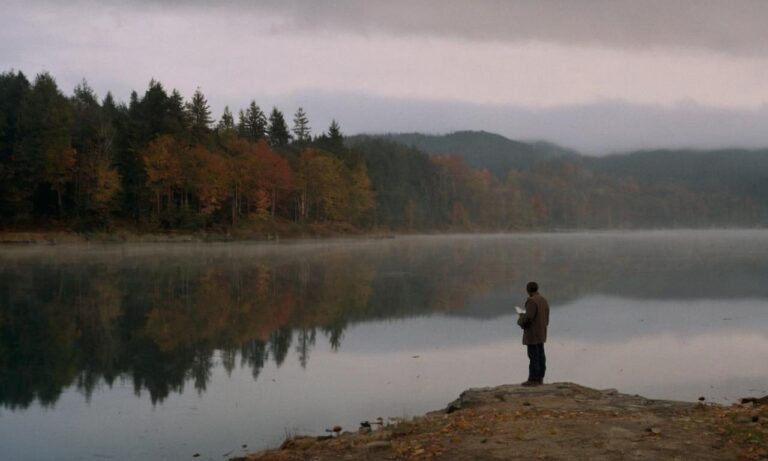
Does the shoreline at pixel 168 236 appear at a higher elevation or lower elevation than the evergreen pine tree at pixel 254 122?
→ lower

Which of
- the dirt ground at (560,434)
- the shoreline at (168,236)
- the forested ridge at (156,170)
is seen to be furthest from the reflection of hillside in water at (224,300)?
the forested ridge at (156,170)

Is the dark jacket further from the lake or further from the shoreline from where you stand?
the shoreline

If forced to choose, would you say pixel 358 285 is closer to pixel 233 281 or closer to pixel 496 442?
pixel 233 281

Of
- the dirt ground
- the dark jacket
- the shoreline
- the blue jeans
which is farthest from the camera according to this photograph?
the shoreline

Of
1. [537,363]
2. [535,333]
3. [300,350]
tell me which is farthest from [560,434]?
[300,350]

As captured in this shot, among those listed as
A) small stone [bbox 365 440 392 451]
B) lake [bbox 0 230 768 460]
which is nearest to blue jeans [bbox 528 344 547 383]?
lake [bbox 0 230 768 460]

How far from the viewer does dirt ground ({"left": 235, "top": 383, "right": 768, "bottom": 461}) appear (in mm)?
8227

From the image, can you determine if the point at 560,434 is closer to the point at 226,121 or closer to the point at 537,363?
the point at 537,363

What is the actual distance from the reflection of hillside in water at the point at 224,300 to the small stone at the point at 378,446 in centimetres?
541

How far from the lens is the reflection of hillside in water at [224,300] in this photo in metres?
15.7

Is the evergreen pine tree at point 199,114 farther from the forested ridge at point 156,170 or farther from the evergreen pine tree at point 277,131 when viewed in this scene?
the evergreen pine tree at point 277,131

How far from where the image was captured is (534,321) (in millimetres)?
13461

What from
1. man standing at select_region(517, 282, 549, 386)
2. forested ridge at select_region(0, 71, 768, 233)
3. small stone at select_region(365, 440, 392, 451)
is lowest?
small stone at select_region(365, 440, 392, 451)

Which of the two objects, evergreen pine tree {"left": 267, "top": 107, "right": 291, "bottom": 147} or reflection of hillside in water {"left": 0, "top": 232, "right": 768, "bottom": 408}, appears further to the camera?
evergreen pine tree {"left": 267, "top": 107, "right": 291, "bottom": 147}
